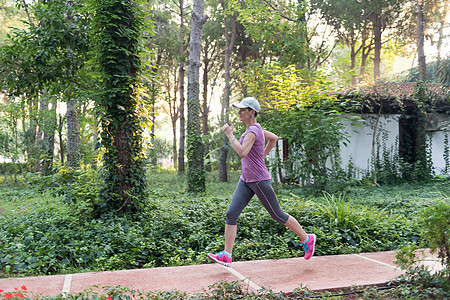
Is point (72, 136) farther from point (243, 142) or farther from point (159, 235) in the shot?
point (243, 142)

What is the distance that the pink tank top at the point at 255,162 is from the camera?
4.35m

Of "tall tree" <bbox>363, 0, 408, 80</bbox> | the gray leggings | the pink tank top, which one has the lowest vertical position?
the gray leggings

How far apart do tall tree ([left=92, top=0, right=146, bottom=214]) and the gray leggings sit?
8.90 feet

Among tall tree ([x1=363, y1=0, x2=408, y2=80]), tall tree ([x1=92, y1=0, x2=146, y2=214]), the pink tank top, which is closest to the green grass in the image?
tall tree ([x1=92, y1=0, x2=146, y2=214])

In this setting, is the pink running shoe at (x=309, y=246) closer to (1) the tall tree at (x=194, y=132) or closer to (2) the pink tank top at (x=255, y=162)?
(2) the pink tank top at (x=255, y=162)

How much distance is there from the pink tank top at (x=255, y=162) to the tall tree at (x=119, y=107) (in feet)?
9.46

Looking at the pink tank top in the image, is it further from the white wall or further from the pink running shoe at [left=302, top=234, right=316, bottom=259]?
the white wall

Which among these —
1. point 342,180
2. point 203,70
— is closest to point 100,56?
point 342,180

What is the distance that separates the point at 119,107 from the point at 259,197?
3361 millimetres

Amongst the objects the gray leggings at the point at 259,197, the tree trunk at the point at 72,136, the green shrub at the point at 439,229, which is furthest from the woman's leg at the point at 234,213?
the tree trunk at the point at 72,136

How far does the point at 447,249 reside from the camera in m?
3.44

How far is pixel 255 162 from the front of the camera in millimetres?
4387

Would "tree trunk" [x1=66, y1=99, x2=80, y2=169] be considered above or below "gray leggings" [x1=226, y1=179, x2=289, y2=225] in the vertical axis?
above

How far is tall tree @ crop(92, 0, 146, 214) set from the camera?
21.5 ft
